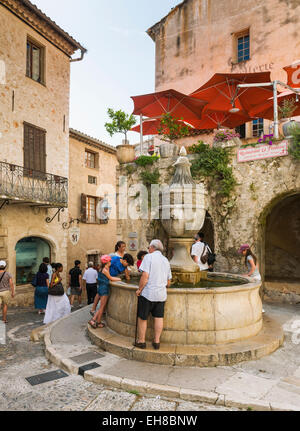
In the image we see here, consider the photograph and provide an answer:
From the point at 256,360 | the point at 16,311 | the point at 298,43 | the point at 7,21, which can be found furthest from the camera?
the point at 298,43

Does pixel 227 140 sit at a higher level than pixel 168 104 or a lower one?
lower

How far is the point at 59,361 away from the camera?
15.3ft

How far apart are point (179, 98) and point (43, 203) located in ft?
22.4

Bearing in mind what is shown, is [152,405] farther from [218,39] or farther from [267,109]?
[218,39]

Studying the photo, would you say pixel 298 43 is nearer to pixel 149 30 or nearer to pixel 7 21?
pixel 149 30

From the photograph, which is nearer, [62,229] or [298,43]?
[298,43]

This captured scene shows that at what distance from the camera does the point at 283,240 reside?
11992 mm

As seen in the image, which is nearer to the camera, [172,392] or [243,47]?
[172,392]

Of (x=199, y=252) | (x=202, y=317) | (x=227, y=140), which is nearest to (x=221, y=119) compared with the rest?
(x=227, y=140)

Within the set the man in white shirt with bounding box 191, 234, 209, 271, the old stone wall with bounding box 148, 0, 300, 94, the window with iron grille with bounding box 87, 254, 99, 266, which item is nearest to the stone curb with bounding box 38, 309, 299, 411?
the man in white shirt with bounding box 191, 234, 209, 271

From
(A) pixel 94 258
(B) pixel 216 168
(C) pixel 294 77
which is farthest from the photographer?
(A) pixel 94 258

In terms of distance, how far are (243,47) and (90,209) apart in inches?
469

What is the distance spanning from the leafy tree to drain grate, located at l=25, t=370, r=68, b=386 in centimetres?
968
